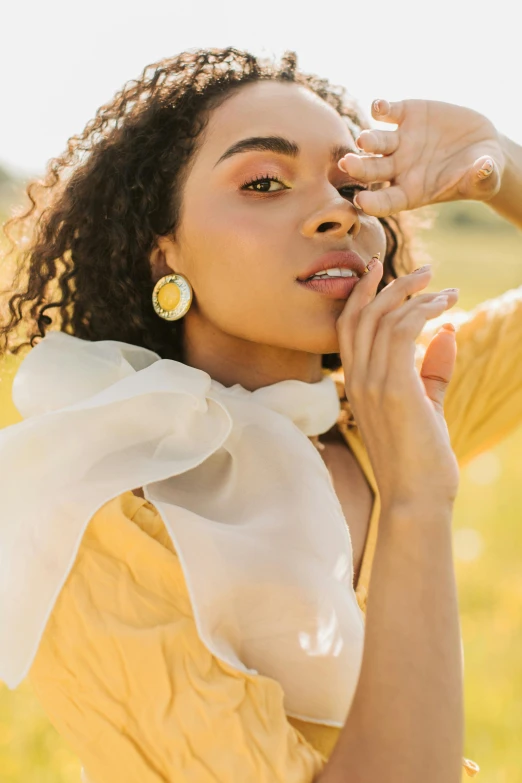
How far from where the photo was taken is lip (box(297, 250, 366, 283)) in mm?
2154

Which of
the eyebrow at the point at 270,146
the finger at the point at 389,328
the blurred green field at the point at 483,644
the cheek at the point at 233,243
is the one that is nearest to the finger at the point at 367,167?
the eyebrow at the point at 270,146

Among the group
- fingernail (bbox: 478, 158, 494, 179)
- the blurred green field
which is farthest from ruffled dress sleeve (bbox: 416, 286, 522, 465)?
fingernail (bbox: 478, 158, 494, 179)

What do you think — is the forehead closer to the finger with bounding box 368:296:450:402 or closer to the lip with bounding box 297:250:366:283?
the lip with bounding box 297:250:366:283

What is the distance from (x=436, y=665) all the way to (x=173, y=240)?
4.51 ft

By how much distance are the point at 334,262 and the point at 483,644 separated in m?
3.78

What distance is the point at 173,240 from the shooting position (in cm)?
244

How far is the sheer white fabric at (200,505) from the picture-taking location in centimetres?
181

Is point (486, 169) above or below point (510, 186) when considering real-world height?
above

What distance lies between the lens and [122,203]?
2502 millimetres

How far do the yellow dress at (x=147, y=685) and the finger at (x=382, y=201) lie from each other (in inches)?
36.5

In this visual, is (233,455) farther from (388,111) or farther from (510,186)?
(510,186)

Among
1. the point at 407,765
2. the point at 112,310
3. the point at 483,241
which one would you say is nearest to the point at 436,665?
the point at 407,765

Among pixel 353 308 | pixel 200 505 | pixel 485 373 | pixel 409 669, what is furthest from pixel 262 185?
pixel 409 669

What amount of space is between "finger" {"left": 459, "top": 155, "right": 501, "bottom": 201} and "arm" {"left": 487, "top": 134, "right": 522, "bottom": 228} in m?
0.27
